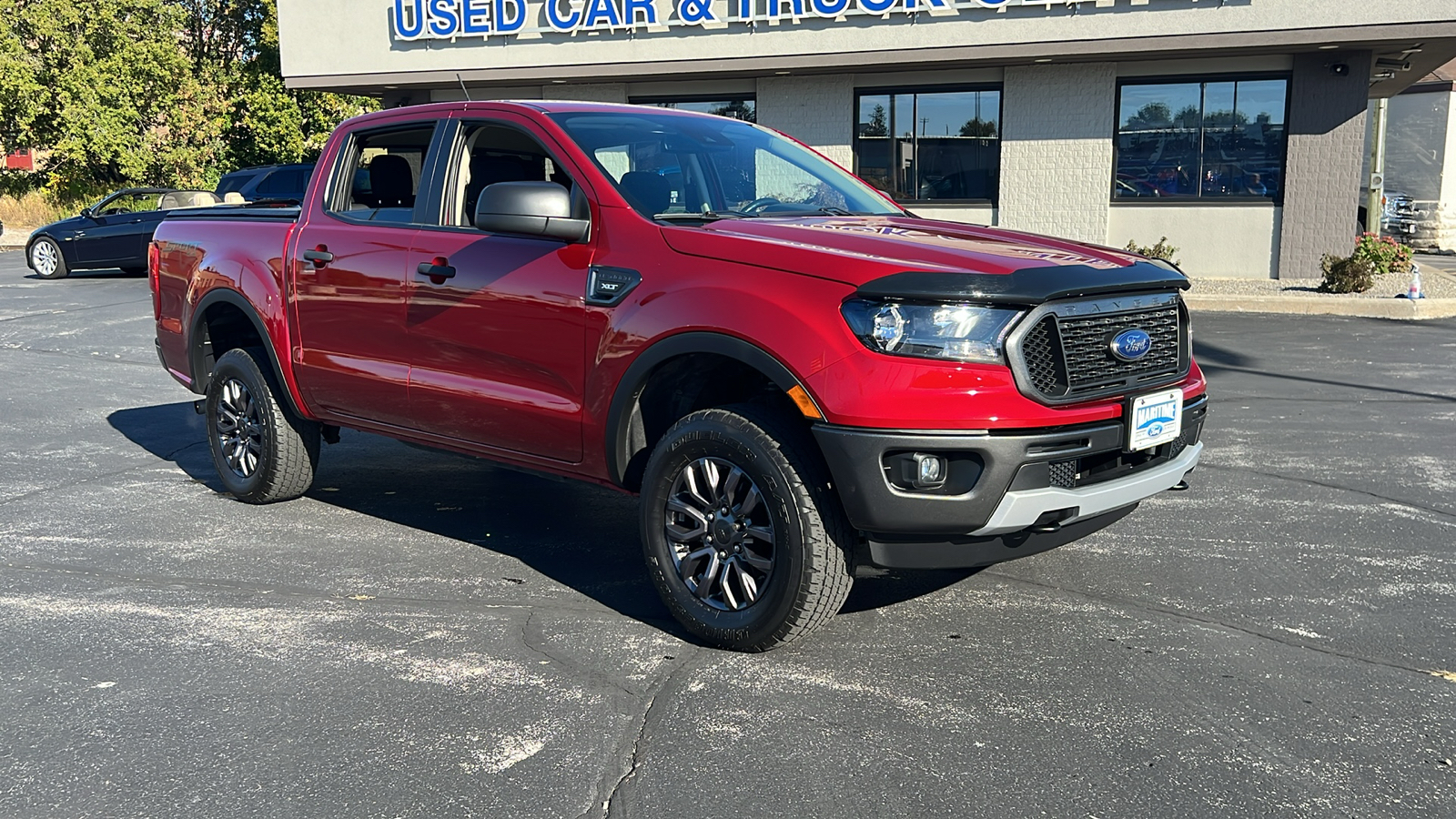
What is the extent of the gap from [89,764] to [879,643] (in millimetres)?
2500

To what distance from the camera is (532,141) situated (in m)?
5.23

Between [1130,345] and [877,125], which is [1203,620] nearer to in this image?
[1130,345]

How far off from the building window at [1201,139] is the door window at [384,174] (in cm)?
1515

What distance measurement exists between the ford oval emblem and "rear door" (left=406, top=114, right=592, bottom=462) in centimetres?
191

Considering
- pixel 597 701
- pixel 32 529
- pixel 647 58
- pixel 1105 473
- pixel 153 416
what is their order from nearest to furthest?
pixel 597 701
pixel 1105 473
pixel 32 529
pixel 153 416
pixel 647 58

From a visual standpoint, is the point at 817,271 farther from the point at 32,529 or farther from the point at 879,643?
the point at 32,529

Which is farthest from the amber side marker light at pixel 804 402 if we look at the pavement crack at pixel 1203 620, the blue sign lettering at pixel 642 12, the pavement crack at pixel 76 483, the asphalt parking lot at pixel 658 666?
the blue sign lettering at pixel 642 12

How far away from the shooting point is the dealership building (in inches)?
692

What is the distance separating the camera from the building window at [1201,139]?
18031 mm

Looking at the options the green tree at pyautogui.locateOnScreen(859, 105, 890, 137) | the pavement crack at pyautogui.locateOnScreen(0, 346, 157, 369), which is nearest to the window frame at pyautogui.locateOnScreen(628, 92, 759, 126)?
the green tree at pyautogui.locateOnScreen(859, 105, 890, 137)

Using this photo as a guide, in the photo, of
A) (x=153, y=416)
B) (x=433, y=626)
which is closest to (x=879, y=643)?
(x=433, y=626)

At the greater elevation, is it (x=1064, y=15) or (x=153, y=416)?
(x=1064, y=15)

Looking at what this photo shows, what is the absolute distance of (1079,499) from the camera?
400 cm

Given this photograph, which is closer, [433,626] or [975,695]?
[975,695]
